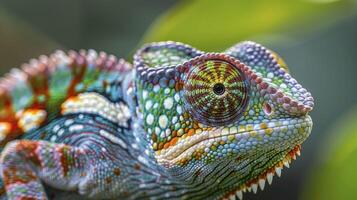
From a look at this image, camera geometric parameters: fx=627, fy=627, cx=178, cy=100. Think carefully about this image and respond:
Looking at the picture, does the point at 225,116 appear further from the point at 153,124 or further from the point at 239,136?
the point at 153,124

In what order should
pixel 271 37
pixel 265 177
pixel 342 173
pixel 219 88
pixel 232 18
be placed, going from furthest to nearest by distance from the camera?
1. pixel 271 37
2. pixel 232 18
3. pixel 342 173
4. pixel 265 177
5. pixel 219 88

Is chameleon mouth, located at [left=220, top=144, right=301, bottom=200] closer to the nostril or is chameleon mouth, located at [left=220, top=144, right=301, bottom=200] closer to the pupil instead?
the nostril

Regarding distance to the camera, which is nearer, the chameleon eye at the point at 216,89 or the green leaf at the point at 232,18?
the chameleon eye at the point at 216,89

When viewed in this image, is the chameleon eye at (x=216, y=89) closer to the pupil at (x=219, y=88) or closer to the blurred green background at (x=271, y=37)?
the pupil at (x=219, y=88)

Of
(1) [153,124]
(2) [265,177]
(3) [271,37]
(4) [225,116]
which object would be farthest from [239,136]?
(3) [271,37]

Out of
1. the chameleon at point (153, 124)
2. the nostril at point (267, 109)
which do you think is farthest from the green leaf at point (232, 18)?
the nostril at point (267, 109)

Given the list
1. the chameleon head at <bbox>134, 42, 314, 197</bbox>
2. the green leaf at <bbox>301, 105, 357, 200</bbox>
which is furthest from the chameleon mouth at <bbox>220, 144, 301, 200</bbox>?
the green leaf at <bbox>301, 105, 357, 200</bbox>
